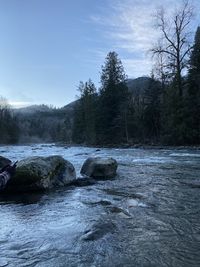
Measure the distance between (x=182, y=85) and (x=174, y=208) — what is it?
119 ft

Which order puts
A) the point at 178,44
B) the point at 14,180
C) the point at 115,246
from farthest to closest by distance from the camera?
the point at 178,44
the point at 14,180
the point at 115,246

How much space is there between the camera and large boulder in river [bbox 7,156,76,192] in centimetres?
1046

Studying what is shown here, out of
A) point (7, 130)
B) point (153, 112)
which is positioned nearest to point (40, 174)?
point (153, 112)

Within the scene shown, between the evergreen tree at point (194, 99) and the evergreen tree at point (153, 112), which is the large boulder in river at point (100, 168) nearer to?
the evergreen tree at point (194, 99)

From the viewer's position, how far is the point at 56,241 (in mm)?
5871

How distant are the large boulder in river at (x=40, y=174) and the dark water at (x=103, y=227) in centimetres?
56

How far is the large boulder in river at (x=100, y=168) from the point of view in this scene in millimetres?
13883

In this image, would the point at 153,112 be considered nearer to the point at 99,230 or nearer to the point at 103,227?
the point at 103,227

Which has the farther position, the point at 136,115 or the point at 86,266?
the point at 136,115

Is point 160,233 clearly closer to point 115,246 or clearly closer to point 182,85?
point 115,246

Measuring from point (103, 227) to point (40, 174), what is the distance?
460cm

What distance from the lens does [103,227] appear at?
6.61 meters

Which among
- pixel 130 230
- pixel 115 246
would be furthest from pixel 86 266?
pixel 130 230

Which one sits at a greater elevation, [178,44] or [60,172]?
[178,44]
